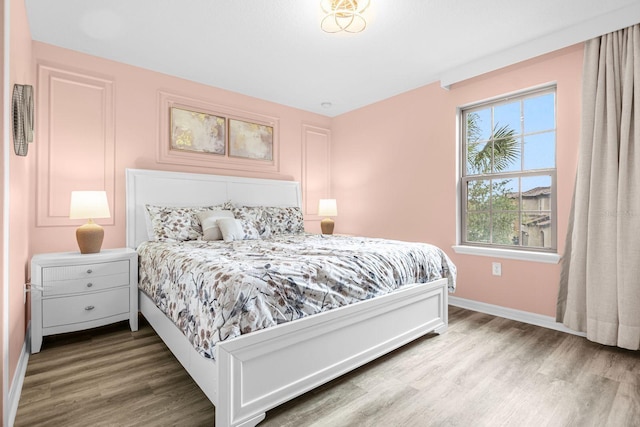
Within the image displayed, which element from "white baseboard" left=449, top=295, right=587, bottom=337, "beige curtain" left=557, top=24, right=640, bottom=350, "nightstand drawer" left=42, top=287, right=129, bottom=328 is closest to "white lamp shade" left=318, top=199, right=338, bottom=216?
"white baseboard" left=449, top=295, right=587, bottom=337

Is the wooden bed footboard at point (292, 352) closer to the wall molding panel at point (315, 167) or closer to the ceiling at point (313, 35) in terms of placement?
the ceiling at point (313, 35)

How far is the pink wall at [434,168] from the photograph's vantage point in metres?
2.71

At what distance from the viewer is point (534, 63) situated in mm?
2850

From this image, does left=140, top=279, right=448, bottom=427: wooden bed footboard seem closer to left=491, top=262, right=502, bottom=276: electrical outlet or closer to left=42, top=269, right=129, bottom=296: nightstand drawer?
left=42, top=269, right=129, bottom=296: nightstand drawer

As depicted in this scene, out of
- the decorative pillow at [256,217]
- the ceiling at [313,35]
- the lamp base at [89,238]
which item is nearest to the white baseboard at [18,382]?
the lamp base at [89,238]

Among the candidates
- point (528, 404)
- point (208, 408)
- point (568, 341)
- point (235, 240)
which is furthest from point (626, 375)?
point (235, 240)

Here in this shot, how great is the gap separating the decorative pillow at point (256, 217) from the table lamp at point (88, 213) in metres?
1.18

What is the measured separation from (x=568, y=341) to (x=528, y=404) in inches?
45.5

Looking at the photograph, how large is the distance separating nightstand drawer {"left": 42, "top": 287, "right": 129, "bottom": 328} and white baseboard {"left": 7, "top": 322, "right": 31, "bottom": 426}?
0.19 m

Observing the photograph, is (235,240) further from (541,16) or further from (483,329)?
(541,16)

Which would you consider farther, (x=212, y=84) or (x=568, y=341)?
(x=212, y=84)

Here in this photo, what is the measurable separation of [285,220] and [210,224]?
95 cm

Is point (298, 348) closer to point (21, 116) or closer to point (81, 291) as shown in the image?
point (81, 291)

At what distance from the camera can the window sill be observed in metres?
2.75
